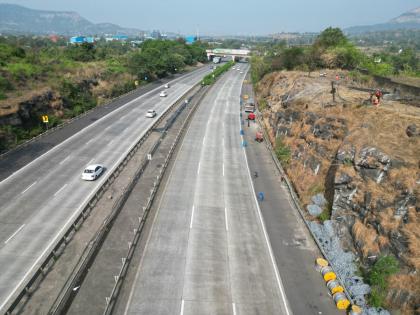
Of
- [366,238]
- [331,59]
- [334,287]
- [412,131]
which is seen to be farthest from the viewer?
[331,59]

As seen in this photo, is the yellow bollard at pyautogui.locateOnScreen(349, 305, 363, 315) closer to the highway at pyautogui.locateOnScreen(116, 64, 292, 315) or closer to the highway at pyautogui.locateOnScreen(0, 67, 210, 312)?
the highway at pyautogui.locateOnScreen(116, 64, 292, 315)

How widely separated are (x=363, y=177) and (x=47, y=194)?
3399 centimetres

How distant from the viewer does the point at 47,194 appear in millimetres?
37281

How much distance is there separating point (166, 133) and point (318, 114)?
2744cm

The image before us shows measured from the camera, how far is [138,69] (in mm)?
106938

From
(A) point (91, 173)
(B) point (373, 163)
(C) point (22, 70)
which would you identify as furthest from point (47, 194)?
(C) point (22, 70)

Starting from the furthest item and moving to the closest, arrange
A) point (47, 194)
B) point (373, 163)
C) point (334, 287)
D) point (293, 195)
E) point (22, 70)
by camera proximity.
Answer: point (22, 70) < point (293, 195) < point (47, 194) < point (373, 163) < point (334, 287)

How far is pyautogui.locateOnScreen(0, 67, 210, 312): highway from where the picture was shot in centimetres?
2709

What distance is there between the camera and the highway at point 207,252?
2392cm

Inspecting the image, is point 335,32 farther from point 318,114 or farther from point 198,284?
point 198,284

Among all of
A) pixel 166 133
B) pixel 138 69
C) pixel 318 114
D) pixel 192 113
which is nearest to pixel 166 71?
pixel 138 69

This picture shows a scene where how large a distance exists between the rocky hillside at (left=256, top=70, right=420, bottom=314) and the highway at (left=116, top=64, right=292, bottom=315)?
6.70 m

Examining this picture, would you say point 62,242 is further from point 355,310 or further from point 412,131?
point 412,131

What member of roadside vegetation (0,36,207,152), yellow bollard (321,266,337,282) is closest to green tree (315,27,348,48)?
roadside vegetation (0,36,207,152)
